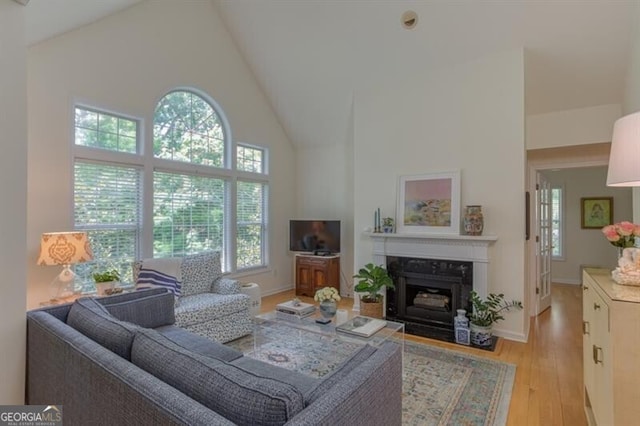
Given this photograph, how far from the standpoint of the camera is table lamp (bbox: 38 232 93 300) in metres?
2.81

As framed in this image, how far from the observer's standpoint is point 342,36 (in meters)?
4.18

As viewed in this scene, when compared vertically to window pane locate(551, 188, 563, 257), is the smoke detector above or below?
above

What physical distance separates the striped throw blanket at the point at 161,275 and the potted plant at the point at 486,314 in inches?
126

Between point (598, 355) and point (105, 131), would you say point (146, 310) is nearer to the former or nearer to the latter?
point (105, 131)

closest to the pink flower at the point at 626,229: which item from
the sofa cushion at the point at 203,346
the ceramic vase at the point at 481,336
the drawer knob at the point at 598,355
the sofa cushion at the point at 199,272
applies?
the drawer knob at the point at 598,355

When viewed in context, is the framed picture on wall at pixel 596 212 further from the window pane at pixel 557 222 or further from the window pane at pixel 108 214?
the window pane at pixel 108 214

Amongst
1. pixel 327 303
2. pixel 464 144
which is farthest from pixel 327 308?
pixel 464 144

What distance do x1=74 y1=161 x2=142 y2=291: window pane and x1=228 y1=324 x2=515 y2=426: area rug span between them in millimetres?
1714

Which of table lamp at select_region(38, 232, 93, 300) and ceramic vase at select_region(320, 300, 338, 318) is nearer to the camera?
table lamp at select_region(38, 232, 93, 300)

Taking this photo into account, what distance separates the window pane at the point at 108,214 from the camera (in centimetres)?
347

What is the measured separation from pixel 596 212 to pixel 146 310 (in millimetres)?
7828

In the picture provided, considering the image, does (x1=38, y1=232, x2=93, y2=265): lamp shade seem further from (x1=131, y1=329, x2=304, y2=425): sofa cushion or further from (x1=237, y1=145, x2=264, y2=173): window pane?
(x1=237, y1=145, x2=264, y2=173): window pane

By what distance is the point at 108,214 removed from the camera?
12.0 ft

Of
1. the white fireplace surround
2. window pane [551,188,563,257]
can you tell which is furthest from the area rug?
window pane [551,188,563,257]
